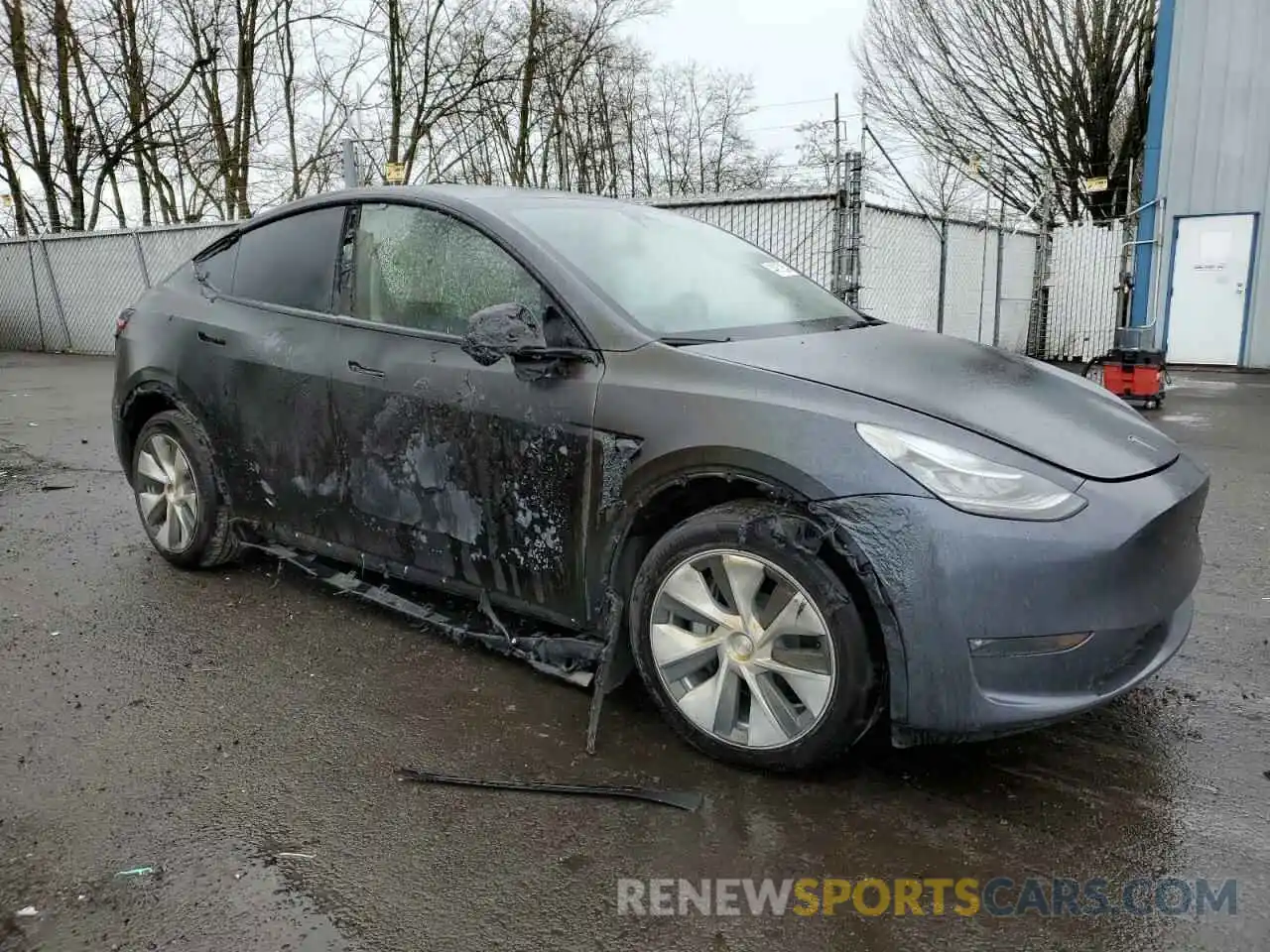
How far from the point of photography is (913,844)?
91.0 inches

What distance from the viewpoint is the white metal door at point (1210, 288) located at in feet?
45.0

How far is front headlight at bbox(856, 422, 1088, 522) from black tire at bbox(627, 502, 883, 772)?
308 mm

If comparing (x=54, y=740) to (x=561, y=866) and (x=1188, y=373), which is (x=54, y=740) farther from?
(x=1188, y=373)

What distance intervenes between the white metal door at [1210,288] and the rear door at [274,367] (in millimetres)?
14159

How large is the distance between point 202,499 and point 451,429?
165 centimetres

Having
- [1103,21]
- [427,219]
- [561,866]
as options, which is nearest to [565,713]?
[561,866]

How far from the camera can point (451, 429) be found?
3.08 m

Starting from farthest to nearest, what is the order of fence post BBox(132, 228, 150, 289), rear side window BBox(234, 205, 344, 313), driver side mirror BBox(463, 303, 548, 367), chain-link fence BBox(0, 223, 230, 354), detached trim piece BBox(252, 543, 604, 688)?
fence post BBox(132, 228, 150, 289), chain-link fence BBox(0, 223, 230, 354), rear side window BBox(234, 205, 344, 313), detached trim piece BBox(252, 543, 604, 688), driver side mirror BBox(463, 303, 548, 367)

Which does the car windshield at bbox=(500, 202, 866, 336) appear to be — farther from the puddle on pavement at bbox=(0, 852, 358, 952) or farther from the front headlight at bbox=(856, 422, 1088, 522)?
the puddle on pavement at bbox=(0, 852, 358, 952)

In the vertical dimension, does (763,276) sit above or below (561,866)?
above

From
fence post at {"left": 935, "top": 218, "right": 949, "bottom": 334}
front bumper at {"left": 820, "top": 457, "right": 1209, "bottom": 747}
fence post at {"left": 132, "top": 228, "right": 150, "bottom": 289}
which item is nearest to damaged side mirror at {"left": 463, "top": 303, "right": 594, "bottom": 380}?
front bumper at {"left": 820, "top": 457, "right": 1209, "bottom": 747}

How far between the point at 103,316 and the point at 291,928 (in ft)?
58.7

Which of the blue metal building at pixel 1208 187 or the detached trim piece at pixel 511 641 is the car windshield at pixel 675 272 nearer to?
the detached trim piece at pixel 511 641

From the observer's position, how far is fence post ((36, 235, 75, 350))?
17.8 meters
